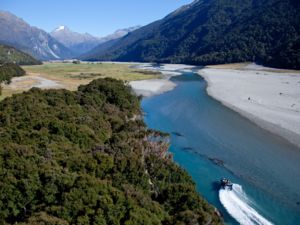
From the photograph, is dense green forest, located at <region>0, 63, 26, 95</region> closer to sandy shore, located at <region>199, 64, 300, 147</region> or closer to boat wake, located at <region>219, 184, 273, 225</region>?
sandy shore, located at <region>199, 64, 300, 147</region>

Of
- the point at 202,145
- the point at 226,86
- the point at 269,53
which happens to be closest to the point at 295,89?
the point at 226,86

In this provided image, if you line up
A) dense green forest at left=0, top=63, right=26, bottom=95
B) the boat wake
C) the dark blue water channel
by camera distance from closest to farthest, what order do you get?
the boat wake → the dark blue water channel → dense green forest at left=0, top=63, right=26, bottom=95

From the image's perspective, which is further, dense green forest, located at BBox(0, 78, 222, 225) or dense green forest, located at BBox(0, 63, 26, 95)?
dense green forest, located at BBox(0, 63, 26, 95)

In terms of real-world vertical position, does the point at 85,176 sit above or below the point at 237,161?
above

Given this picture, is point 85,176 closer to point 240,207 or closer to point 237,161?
point 240,207

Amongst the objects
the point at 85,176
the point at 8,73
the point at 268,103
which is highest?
the point at 85,176

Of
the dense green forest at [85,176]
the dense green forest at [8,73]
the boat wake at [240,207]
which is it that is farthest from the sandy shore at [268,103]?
the dense green forest at [8,73]

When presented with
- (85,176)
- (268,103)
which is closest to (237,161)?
(85,176)

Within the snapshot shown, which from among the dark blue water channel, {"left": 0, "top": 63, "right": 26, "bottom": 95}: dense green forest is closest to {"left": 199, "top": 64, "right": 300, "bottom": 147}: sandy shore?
the dark blue water channel
